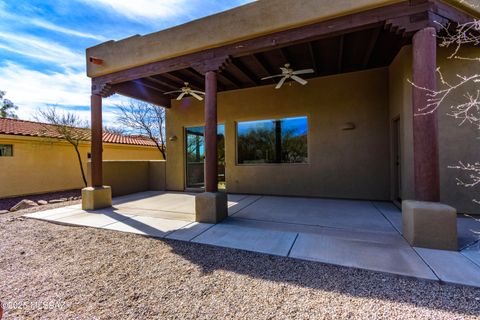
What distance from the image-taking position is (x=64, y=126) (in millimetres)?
10094

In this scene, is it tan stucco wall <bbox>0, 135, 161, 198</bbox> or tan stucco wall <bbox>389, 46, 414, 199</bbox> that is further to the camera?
tan stucco wall <bbox>0, 135, 161, 198</bbox>

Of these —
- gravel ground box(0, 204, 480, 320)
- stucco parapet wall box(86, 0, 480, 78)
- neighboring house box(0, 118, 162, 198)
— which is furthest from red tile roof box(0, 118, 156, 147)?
gravel ground box(0, 204, 480, 320)

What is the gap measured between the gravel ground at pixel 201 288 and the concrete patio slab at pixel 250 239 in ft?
0.58

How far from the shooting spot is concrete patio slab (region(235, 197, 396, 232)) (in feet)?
13.7

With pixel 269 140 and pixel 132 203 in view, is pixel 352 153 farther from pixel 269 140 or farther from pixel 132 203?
pixel 132 203

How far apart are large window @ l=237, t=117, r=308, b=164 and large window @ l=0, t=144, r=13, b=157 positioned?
379 inches

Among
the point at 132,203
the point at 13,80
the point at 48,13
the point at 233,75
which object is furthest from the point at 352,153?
the point at 13,80

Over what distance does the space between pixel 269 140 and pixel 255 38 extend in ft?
12.2

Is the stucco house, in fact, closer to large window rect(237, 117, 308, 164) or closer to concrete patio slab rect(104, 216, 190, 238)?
large window rect(237, 117, 308, 164)

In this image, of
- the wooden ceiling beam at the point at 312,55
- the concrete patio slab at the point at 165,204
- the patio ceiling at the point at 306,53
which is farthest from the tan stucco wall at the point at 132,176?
the wooden ceiling beam at the point at 312,55

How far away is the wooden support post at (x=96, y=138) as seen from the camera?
Result: 5844mm

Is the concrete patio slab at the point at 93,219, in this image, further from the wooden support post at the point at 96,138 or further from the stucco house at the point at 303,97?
the wooden support post at the point at 96,138

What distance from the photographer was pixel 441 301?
1.96 meters

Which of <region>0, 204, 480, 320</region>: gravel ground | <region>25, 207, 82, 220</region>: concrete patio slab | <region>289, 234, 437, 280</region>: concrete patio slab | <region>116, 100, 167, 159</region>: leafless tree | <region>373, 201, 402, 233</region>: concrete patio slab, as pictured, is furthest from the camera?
<region>116, 100, 167, 159</region>: leafless tree
